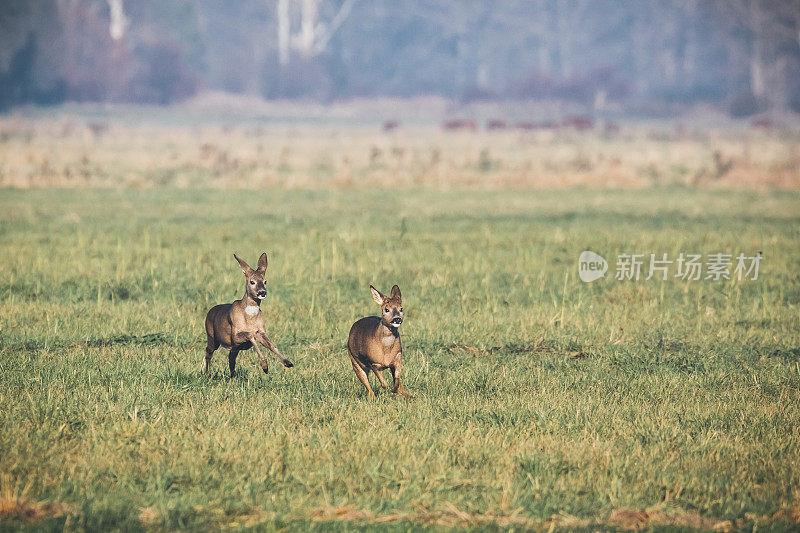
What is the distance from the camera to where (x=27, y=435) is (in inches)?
313

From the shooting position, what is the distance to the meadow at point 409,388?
22.5ft

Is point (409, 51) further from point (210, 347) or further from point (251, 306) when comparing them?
point (251, 306)

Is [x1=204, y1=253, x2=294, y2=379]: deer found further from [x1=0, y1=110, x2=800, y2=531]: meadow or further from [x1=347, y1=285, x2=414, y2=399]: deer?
[x1=347, y1=285, x2=414, y2=399]: deer

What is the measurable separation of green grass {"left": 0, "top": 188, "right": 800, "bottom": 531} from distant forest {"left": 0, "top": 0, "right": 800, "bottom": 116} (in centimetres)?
5941

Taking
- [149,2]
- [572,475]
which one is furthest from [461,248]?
[149,2]

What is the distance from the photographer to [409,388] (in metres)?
9.54

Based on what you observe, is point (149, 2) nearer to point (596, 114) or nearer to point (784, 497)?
point (596, 114)

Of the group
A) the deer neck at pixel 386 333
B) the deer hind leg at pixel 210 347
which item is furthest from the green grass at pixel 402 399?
the deer neck at pixel 386 333

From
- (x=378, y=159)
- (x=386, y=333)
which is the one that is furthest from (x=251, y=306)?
(x=378, y=159)

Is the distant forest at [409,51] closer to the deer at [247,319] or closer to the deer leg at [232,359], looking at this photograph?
Result: the deer leg at [232,359]

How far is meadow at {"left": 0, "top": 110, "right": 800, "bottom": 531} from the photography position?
687 cm

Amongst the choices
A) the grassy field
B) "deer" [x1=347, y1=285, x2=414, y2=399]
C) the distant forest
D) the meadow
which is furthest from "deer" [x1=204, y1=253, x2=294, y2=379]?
the distant forest

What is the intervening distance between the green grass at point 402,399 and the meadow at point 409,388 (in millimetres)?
28

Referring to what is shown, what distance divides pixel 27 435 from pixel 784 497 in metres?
5.49
